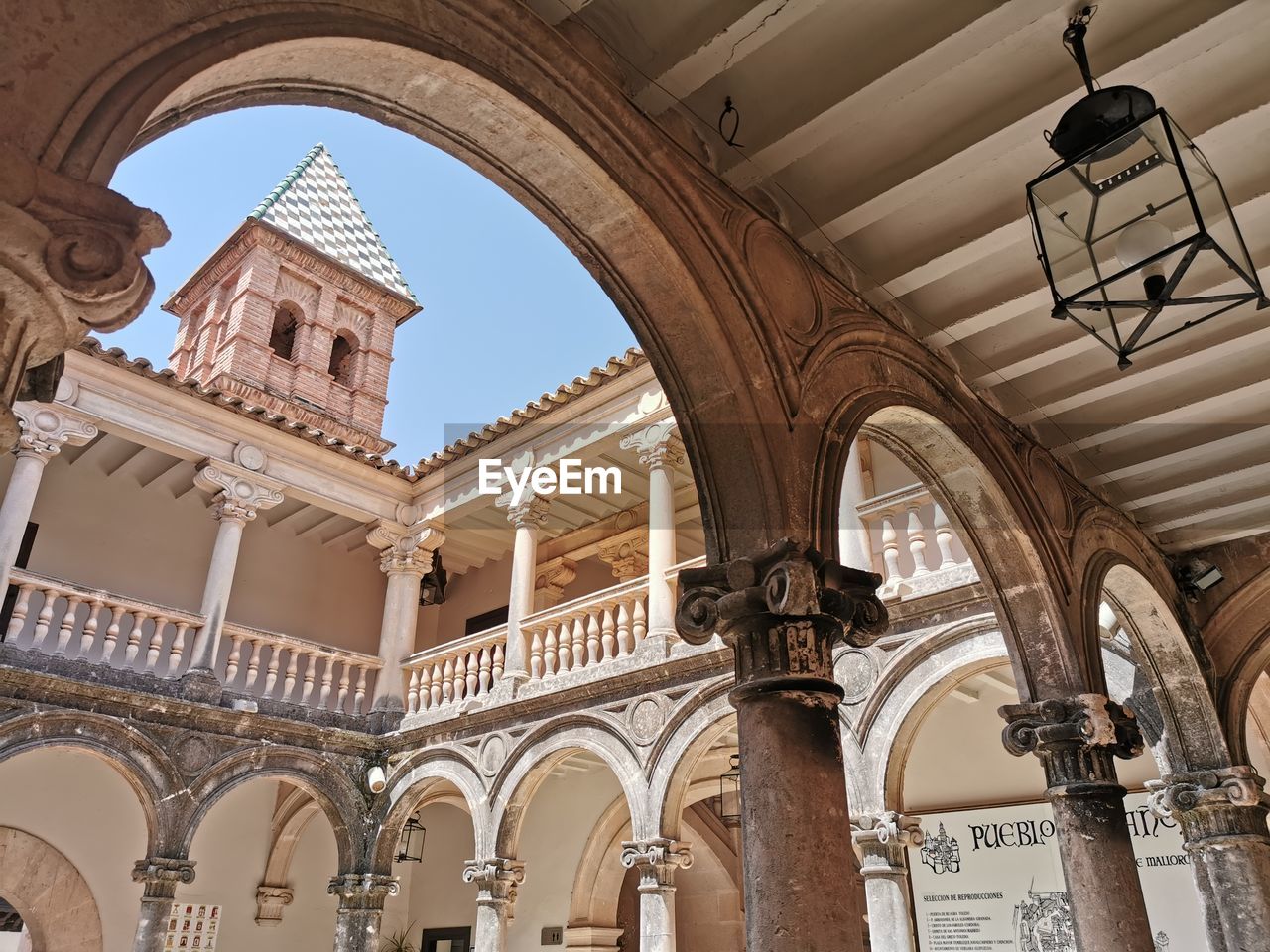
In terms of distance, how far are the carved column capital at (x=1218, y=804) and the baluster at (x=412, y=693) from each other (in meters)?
7.14

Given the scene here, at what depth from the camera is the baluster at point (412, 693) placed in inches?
410

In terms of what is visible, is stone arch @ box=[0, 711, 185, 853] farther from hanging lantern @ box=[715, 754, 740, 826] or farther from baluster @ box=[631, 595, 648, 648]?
hanging lantern @ box=[715, 754, 740, 826]

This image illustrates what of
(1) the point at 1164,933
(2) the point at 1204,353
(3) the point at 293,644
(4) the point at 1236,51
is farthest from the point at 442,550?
(4) the point at 1236,51

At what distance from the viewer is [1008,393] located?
190 inches

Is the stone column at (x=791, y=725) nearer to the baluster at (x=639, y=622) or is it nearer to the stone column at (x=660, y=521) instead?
the stone column at (x=660, y=521)

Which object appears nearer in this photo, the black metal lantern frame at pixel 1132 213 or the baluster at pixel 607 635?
the black metal lantern frame at pixel 1132 213

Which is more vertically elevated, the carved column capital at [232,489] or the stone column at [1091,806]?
the carved column capital at [232,489]

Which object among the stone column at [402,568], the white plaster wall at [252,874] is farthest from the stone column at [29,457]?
the white plaster wall at [252,874]

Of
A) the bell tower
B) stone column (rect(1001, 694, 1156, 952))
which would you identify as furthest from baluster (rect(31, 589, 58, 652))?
stone column (rect(1001, 694, 1156, 952))

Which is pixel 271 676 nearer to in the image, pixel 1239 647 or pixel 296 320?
pixel 1239 647

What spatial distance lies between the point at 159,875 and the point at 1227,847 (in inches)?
317

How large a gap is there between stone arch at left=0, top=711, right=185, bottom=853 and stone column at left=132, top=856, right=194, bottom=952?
151mm

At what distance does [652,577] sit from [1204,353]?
4.97 metres

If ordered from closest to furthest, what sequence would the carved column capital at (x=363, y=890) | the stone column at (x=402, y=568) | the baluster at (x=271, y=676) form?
the carved column capital at (x=363, y=890), the baluster at (x=271, y=676), the stone column at (x=402, y=568)
